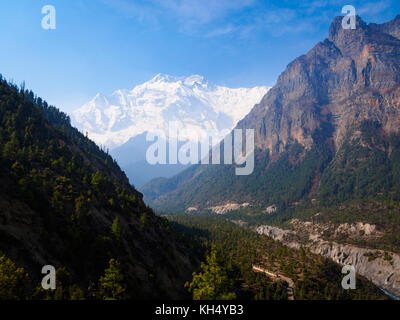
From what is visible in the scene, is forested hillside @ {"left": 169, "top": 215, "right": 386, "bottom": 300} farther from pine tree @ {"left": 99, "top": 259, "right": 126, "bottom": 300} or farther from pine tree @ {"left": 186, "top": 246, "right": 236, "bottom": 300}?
pine tree @ {"left": 99, "top": 259, "right": 126, "bottom": 300}

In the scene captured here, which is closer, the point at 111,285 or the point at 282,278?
the point at 111,285

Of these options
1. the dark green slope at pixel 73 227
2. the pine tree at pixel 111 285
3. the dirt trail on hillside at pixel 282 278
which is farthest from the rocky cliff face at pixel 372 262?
the pine tree at pixel 111 285

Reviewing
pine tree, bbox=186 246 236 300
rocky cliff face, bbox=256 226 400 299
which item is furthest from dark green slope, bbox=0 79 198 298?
rocky cliff face, bbox=256 226 400 299

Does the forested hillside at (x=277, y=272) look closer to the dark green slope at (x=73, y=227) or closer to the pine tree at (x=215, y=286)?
the dark green slope at (x=73, y=227)

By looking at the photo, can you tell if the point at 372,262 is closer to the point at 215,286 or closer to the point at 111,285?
the point at 215,286

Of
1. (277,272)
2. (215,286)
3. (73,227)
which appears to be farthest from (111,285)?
(277,272)

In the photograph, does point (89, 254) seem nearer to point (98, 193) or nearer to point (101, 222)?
point (101, 222)

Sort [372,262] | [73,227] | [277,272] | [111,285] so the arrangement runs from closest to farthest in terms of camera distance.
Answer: [111,285] < [73,227] < [277,272] < [372,262]

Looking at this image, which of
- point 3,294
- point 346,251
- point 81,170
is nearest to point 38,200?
point 3,294

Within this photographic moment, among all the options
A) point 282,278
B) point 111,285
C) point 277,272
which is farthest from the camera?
point 277,272
